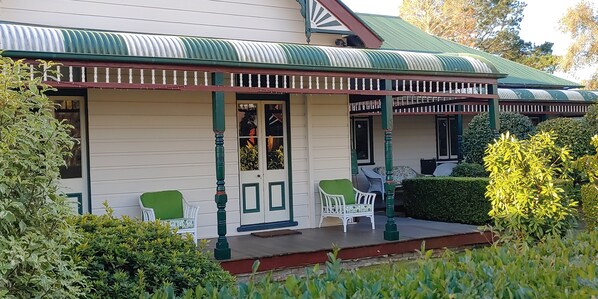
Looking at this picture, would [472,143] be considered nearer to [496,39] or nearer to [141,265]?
[141,265]

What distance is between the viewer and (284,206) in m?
11.9

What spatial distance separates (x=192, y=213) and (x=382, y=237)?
309cm

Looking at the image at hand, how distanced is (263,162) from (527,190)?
16.6 ft

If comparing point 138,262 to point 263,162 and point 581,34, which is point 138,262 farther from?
point 581,34

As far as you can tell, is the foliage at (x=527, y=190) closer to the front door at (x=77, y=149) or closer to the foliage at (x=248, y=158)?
the foliage at (x=248, y=158)

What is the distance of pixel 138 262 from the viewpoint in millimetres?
4777

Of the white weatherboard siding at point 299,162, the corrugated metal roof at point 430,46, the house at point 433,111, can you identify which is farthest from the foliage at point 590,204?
the corrugated metal roof at point 430,46

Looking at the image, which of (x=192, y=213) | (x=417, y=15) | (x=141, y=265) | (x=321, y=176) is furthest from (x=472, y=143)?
(x=417, y=15)

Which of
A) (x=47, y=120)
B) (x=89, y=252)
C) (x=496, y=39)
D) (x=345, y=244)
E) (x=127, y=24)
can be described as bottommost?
(x=345, y=244)

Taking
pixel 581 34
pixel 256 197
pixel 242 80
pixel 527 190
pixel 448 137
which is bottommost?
pixel 256 197

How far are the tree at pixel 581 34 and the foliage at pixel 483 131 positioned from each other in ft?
66.3

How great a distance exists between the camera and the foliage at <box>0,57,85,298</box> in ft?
10.5

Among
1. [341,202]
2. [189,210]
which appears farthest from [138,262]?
[341,202]

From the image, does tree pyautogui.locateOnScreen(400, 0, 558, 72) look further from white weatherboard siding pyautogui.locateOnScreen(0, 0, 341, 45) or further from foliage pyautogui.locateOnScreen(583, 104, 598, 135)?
white weatherboard siding pyautogui.locateOnScreen(0, 0, 341, 45)
